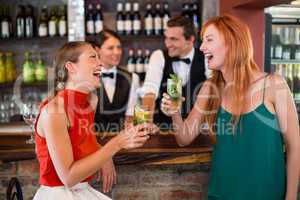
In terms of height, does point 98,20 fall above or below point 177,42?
above

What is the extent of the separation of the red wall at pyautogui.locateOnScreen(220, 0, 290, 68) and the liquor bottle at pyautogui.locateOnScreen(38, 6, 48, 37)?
185 centimetres

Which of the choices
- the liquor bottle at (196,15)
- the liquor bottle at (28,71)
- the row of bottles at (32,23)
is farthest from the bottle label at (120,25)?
the liquor bottle at (28,71)

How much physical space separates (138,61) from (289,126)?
2983mm

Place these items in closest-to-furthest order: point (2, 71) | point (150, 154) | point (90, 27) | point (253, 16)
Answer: point (150, 154), point (253, 16), point (90, 27), point (2, 71)

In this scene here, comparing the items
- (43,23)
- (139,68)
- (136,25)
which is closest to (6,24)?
(43,23)

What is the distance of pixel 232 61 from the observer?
1.78 meters

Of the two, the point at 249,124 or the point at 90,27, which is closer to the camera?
the point at 249,124

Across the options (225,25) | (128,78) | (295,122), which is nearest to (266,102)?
(295,122)

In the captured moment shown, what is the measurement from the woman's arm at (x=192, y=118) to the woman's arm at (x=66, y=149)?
47 centimetres

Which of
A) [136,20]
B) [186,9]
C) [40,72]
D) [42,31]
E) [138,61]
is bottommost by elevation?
[40,72]

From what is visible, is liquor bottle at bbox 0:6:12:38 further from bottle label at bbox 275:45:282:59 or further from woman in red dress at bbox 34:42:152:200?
woman in red dress at bbox 34:42:152:200

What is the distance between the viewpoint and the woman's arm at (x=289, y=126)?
67.4 inches

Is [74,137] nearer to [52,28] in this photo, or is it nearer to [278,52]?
[52,28]

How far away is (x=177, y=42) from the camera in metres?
3.74
